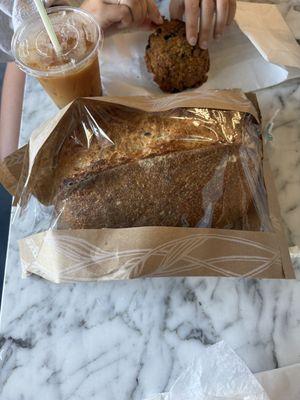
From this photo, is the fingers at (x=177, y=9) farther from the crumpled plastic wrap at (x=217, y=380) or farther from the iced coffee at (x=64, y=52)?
the crumpled plastic wrap at (x=217, y=380)

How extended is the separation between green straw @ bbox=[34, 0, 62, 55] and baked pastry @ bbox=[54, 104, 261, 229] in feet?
0.59

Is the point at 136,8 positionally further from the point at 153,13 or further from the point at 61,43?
the point at 61,43

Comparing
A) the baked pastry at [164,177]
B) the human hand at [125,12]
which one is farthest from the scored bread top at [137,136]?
the human hand at [125,12]

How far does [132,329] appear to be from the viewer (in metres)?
0.70

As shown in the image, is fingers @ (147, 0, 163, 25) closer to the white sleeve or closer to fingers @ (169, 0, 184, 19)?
fingers @ (169, 0, 184, 19)

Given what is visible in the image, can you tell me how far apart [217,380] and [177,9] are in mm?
707

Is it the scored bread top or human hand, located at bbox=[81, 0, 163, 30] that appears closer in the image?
the scored bread top

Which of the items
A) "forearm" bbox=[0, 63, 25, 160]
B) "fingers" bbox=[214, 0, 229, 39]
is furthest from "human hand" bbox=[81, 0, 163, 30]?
"forearm" bbox=[0, 63, 25, 160]

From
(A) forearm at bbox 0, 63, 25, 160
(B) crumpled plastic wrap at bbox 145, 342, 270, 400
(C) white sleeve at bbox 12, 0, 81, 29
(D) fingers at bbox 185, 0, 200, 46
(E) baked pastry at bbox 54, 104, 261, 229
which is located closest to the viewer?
(B) crumpled plastic wrap at bbox 145, 342, 270, 400

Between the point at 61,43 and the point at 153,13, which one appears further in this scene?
the point at 153,13

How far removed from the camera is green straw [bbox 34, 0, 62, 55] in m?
0.69

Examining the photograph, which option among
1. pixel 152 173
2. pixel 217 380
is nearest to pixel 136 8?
pixel 152 173

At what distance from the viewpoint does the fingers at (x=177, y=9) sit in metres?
0.89

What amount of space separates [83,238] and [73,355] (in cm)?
19
